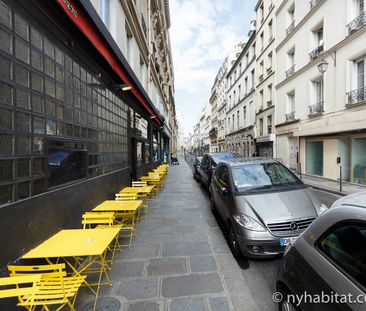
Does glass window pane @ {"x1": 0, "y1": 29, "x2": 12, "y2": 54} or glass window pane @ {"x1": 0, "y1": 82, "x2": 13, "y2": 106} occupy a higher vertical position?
glass window pane @ {"x1": 0, "y1": 29, "x2": 12, "y2": 54}

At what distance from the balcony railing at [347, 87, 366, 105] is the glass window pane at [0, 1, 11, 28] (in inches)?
508

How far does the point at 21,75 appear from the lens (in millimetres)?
2875

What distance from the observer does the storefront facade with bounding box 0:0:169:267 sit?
263cm

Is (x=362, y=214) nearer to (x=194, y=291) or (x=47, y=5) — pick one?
(x=194, y=291)

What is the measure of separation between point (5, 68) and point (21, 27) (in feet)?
2.35

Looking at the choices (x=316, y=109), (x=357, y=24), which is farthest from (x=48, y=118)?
(x=316, y=109)

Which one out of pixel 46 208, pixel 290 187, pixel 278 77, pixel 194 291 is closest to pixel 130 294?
pixel 194 291

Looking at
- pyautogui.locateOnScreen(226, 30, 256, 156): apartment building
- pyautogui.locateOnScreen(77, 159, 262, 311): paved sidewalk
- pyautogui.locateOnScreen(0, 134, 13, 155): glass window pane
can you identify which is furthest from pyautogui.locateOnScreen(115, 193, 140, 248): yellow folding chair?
pyautogui.locateOnScreen(226, 30, 256, 156): apartment building

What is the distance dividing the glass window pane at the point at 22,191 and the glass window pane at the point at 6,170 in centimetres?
18

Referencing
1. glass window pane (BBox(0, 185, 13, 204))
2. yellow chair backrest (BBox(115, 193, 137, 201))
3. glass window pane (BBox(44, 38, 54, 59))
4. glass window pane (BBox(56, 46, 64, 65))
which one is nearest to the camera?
glass window pane (BBox(0, 185, 13, 204))

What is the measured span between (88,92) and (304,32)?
15.9 m

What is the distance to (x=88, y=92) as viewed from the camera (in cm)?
517

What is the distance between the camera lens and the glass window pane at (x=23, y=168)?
2811mm

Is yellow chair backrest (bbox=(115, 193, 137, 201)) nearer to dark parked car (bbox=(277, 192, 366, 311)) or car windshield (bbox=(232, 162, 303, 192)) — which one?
car windshield (bbox=(232, 162, 303, 192))
